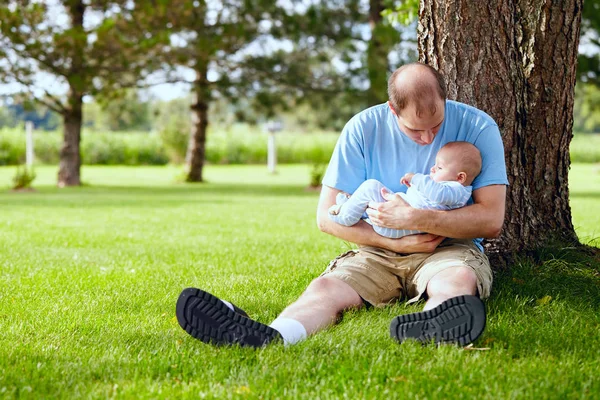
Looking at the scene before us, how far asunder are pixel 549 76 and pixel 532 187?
0.69 metres

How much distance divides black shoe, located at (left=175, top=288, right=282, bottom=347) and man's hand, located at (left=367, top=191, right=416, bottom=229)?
31.8 inches

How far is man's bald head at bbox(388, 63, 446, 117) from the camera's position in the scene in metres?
3.25

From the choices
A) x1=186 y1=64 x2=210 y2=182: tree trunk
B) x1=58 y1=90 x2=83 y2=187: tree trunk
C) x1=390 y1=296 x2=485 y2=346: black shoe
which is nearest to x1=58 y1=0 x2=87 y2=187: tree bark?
x1=58 y1=90 x2=83 y2=187: tree trunk

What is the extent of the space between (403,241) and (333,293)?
1.40ft

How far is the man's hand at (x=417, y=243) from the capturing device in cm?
352

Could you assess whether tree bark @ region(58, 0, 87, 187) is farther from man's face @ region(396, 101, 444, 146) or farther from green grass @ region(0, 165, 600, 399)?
man's face @ region(396, 101, 444, 146)

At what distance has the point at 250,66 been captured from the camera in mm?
19281

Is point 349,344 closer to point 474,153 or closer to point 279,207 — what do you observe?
point 474,153

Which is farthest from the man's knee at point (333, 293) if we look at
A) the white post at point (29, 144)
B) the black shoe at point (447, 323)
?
the white post at point (29, 144)

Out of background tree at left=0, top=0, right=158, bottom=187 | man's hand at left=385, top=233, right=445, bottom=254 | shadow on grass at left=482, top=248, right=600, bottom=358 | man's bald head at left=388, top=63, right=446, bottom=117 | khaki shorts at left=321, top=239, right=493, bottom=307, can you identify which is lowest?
shadow on grass at left=482, top=248, right=600, bottom=358

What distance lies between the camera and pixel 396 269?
143 inches

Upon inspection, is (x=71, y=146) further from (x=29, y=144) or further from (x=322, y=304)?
(x=322, y=304)

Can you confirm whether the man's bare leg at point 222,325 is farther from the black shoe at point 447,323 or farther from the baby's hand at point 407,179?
the baby's hand at point 407,179

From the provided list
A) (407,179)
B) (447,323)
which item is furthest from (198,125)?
(447,323)
